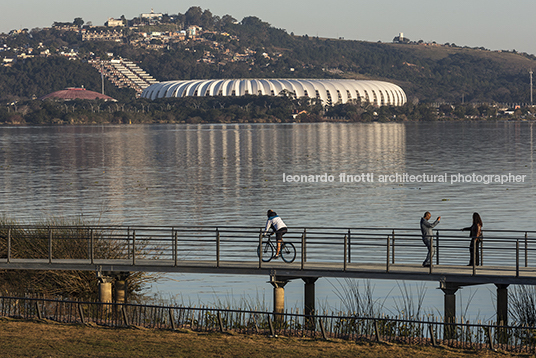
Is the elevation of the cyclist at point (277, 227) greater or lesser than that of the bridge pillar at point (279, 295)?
greater

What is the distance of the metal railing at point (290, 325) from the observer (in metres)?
18.0

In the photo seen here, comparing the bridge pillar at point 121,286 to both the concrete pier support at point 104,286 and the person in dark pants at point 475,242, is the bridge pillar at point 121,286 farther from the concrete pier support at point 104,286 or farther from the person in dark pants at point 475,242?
the person in dark pants at point 475,242

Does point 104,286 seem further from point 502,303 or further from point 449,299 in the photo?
point 502,303

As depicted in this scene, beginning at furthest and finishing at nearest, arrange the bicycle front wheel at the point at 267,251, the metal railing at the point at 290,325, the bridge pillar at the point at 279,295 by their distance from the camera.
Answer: the bicycle front wheel at the point at 267,251
the bridge pillar at the point at 279,295
the metal railing at the point at 290,325

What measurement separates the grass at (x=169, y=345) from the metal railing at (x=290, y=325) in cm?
42

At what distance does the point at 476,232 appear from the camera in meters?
22.3

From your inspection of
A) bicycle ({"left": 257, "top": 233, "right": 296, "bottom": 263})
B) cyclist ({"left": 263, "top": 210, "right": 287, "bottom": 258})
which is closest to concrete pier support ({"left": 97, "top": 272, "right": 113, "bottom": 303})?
bicycle ({"left": 257, "top": 233, "right": 296, "bottom": 263})

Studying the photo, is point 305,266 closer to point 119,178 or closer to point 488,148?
point 119,178

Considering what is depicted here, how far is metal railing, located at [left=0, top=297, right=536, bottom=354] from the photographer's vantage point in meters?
18.0

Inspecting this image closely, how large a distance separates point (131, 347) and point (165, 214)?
32250mm

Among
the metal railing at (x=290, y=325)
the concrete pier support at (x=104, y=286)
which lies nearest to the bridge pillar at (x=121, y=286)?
the concrete pier support at (x=104, y=286)

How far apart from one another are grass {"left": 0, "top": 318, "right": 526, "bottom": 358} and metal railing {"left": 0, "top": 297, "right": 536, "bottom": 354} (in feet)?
1.37

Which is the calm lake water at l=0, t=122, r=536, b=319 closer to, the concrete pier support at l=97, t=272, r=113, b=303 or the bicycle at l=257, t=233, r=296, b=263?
the bicycle at l=257, t=233, r=296, b=263

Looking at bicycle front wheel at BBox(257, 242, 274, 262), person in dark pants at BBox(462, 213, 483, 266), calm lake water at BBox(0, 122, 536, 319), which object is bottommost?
calm lake water at BBox(0, 122, 536, 319)
